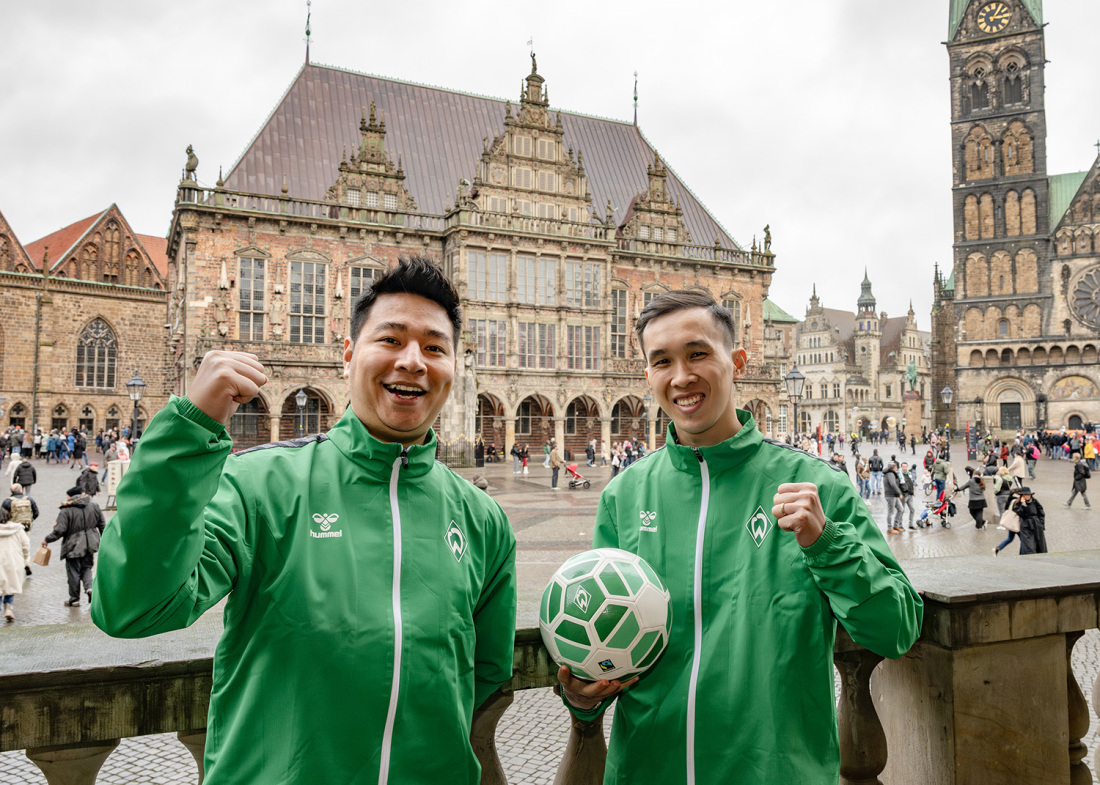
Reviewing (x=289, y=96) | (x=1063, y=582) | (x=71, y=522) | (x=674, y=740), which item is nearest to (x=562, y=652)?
(x=674, y=740)

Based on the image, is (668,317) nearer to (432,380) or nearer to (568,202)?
(432,380)

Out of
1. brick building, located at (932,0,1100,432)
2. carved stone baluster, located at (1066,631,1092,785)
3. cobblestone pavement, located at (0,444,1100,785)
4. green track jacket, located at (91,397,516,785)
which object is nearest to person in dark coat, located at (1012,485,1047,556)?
cobblestone pavement, located at (0,444,1100,785)

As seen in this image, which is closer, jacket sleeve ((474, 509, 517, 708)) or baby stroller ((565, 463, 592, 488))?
jacket sleeve ((474, 509, 517, 708))

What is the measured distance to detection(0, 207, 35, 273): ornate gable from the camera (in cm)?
4081

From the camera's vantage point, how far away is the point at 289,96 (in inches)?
1315

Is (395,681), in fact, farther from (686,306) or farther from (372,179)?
(372,179)

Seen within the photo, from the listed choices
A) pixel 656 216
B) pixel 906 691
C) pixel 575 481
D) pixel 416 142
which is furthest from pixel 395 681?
pixel 656 216

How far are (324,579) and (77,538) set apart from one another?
8620 mm

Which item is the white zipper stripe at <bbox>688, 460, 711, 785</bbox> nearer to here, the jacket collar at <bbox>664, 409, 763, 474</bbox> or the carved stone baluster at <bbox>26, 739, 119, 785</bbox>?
the jacket collar at <bbox>664, 409, 763, 474</bbox>

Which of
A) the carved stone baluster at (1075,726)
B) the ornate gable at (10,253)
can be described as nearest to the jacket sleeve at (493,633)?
the carved stone baluster at (1075,726)

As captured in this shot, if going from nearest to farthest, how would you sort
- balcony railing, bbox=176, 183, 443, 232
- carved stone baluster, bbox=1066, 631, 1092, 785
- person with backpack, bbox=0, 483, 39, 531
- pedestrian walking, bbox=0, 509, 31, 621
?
carved stone baluster, bbox=1066, 631, 1092, 785 → pedestrian walking, bbox=0, 509, 31, 621 → person with backpack, bbox=0, 483, 39, 531 → balcony railing, bbox=176, 183, 443, 232

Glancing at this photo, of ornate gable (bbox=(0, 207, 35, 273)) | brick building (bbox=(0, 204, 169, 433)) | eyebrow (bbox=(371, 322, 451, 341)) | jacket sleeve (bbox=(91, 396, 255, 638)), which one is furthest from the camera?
ornate gable (bbox=(0, 207, 35, 273))

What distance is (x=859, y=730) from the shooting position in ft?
7.27

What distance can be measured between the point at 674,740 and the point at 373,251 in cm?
3110
